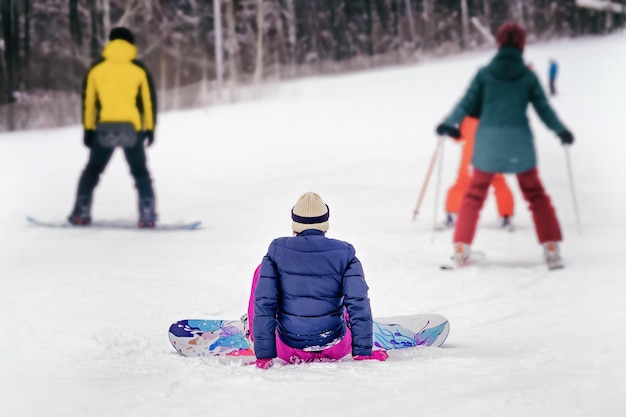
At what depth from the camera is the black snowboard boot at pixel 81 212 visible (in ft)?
15.4

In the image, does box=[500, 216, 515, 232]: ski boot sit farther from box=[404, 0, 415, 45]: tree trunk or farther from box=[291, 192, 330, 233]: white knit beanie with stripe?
box=[404, 0, 415, 45]: tree trunk

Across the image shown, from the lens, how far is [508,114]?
367 centimetres

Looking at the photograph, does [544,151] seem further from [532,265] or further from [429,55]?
[532,265]

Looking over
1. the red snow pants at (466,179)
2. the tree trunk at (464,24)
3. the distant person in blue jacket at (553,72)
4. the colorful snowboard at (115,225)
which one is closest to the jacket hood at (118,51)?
the colorful snowboard at (115,225)

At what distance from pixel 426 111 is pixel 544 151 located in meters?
1.42

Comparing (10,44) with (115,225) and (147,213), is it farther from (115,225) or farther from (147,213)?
(147,213)

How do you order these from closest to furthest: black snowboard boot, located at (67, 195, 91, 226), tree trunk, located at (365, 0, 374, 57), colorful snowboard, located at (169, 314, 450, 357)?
1. colorful snowboard, located at (169, 314, 450, 357)
2. black snowboard boot, located at (67, 195, 91, 226)
3. tree trunk, located at (365, 0, 374, 57)

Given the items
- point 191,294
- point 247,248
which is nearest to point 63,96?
point 247,248

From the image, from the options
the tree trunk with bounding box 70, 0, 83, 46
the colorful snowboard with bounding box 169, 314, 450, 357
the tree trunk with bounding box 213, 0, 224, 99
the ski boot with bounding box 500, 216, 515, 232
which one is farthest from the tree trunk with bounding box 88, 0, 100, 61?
the colorful snowboard with bounding box 169, 314, 450, 357

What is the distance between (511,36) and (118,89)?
2.09 m

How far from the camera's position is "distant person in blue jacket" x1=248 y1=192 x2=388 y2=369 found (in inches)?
84.0

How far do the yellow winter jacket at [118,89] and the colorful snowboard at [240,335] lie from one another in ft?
7.45

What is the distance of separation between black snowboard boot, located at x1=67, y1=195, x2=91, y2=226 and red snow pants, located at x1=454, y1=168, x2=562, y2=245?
210cm

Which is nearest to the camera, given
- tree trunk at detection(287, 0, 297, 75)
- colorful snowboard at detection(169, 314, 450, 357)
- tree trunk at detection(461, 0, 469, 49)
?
colorful snowboard at detection(169, 314, 450, 357)
